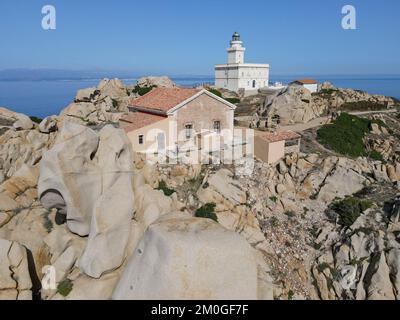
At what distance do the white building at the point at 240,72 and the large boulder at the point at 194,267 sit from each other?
6604 cm

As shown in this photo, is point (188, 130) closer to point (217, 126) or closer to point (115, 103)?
point (217, 126)

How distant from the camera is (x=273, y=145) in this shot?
3073 centimetres

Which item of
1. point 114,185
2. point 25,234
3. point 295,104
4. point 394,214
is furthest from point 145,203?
point 295,104

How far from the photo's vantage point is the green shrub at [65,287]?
12.3 m

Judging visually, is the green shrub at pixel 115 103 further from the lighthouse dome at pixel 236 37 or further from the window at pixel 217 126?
the lighthouse dome at pixel 236 37

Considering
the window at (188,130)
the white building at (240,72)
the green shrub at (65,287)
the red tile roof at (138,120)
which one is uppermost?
the white building at (240,72)

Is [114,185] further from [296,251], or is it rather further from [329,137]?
[329,137]

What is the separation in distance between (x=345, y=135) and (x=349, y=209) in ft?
54.3

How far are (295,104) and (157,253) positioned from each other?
1573 inches

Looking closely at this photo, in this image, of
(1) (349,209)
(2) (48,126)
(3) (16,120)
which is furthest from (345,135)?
(3) (16,120)

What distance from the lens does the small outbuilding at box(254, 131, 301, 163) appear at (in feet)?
101

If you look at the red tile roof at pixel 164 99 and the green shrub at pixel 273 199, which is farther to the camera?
the red tile roof at pixel 164 99

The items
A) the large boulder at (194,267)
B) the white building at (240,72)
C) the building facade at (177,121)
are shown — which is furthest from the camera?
the white building at (240,72)

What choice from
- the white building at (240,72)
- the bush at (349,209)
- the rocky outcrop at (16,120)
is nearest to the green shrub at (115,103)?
the rocky outcrop at (16,120)
